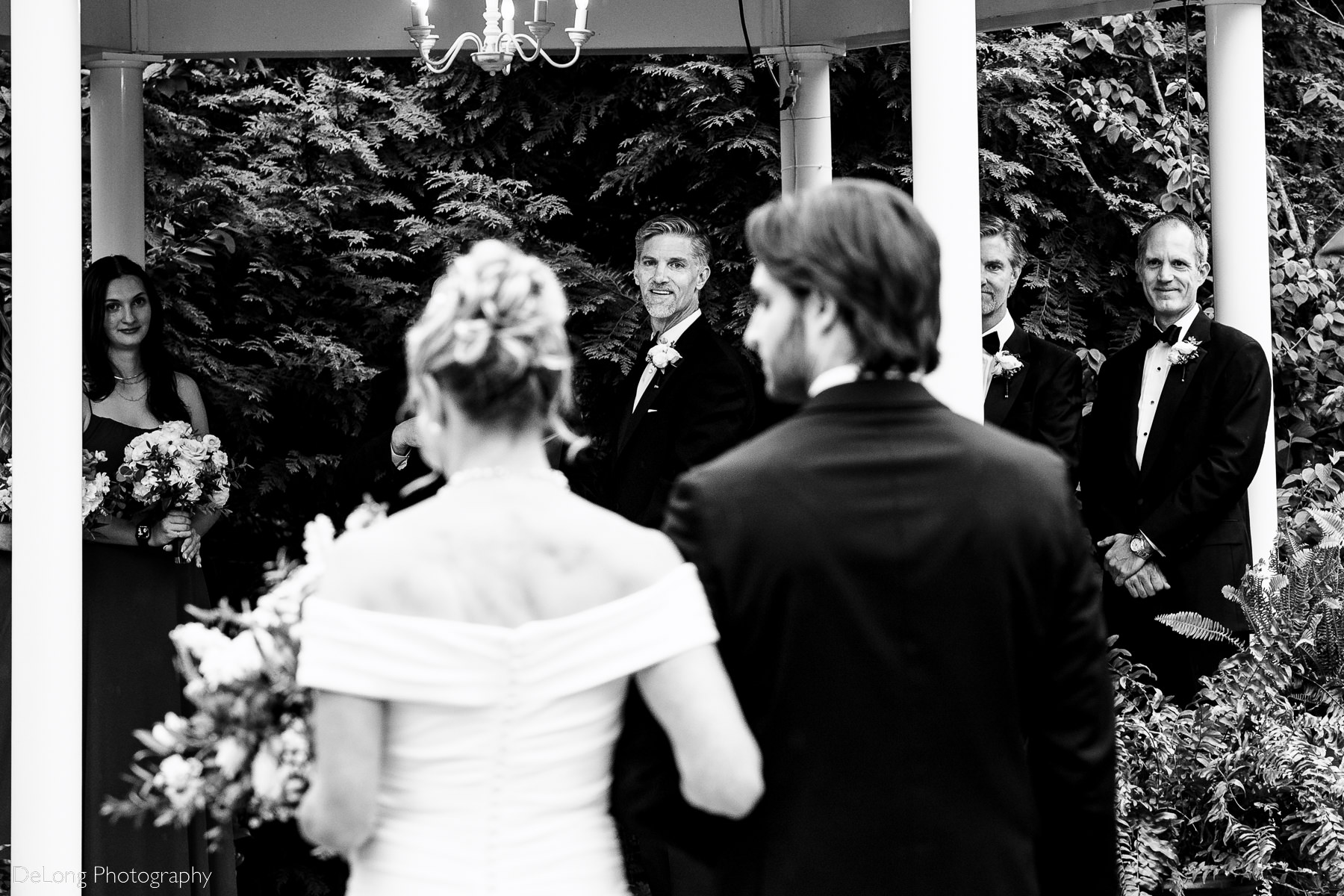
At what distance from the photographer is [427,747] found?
8.05 feet

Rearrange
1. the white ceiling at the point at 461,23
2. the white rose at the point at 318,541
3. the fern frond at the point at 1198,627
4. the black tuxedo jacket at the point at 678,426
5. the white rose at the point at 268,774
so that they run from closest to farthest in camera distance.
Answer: the white rose at the point at 268,774 < the white rose at the point at 318,541 < the fern frond at the point at 1198,627 < the black tuxedo jacket at the point at 678,426 < the white ceiling at the point at 461,23

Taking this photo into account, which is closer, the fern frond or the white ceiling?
the fern frond

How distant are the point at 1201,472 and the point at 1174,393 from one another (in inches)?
14.9

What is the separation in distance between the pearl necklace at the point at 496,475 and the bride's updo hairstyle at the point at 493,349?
7 centimetres

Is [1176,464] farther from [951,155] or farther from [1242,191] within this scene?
[951,155]

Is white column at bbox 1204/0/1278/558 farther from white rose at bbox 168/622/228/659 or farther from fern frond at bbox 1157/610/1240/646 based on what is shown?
white rose at bbox 168/622/228/659

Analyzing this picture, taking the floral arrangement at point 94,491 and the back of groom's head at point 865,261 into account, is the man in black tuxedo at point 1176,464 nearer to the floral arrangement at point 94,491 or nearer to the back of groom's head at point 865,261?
the floral arrangement at point 94,491

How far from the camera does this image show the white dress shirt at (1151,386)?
253 inches

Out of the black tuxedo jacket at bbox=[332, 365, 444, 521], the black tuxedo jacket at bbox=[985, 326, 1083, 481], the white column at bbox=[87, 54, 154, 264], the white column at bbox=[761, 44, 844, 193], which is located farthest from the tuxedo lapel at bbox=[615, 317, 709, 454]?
the white column at bbox=[87, 54, 154, 264]

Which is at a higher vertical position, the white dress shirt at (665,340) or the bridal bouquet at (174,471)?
the white dress shirt at (665,340)

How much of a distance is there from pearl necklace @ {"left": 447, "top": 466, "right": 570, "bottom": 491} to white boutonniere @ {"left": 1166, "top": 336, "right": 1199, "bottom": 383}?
431 cm

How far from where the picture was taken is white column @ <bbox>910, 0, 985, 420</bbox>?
4.41 meters

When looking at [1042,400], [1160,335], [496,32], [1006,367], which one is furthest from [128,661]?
[1160,335]

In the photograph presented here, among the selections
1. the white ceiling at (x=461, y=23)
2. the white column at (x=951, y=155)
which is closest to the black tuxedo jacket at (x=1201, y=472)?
the white ceiling at (x=461, y=23)
